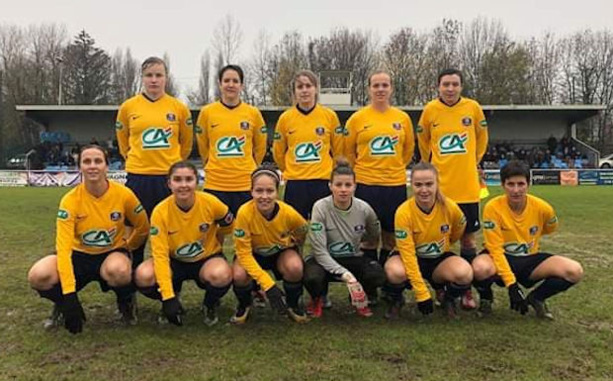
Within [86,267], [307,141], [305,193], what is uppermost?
[307,141]

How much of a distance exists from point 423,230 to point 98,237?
2.28 meters

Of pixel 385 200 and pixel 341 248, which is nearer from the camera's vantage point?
pixel 341 248

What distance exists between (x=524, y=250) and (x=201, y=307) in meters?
2.49

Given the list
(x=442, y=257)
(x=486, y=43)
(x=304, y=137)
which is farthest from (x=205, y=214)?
(x=486, y=43)

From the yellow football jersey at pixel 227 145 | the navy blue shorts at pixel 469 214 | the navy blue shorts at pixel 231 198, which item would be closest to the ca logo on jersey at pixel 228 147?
the yellow football jersey at pixel 227 145

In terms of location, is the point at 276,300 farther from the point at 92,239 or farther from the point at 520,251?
the point at 520,251

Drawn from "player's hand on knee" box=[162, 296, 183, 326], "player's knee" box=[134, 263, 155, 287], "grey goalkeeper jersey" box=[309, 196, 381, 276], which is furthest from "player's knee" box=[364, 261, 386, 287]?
"player's knee" box=[134, 263, 155, 287]

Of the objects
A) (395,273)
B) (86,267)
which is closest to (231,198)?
(86,267)

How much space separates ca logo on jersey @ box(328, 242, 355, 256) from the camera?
13.2 feet

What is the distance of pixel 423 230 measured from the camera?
12.8 ft

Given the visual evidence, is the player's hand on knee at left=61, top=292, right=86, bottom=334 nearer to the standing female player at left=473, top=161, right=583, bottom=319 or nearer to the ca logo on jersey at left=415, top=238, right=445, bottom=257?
the ca logo on jersey at left=415, top=238, right=445, bottom=257

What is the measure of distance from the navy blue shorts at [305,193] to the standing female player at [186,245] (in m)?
0.78

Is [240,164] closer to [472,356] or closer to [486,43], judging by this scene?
[472,356]

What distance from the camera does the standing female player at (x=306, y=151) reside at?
4.54 metres
